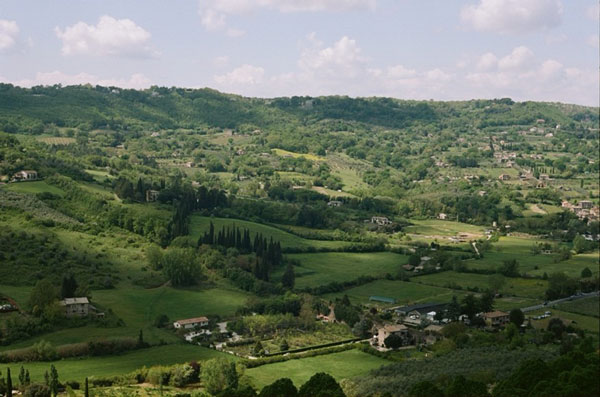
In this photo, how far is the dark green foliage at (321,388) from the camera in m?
26.7

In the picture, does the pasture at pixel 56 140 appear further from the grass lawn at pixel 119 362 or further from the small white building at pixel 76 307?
the grass lawn at pixel 119 362

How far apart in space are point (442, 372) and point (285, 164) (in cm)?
9129

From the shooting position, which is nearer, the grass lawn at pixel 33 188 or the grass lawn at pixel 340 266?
the grass lawn at pixel 340 266

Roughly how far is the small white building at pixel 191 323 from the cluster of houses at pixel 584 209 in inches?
2039

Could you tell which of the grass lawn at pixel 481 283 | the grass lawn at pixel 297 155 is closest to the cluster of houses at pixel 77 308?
the grass lawn at pixel 481 283

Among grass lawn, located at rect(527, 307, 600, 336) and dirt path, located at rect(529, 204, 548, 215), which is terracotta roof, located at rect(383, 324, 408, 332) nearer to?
grass lawn, located at rect(527, 307, 600, 336)

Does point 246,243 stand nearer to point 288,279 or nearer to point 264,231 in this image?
point 264,231

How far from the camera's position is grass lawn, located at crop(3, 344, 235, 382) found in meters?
32.5

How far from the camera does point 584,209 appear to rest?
81.2 metres

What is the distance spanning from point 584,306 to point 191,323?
80.3 ft

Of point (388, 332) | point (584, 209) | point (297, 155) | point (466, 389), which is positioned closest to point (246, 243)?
point (388, 332)

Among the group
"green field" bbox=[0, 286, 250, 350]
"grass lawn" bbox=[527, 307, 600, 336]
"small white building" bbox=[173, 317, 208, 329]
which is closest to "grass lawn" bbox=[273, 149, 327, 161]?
"green field" bbox=[0, 286, 250, 350]

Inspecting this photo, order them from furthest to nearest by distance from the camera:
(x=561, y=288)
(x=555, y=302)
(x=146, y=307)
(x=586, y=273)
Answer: (x=586, y=273), (x=561, y=288), (x=146, y=307), (x=555, y=302)

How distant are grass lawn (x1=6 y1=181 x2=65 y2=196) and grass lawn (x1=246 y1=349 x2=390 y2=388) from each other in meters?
39.4
